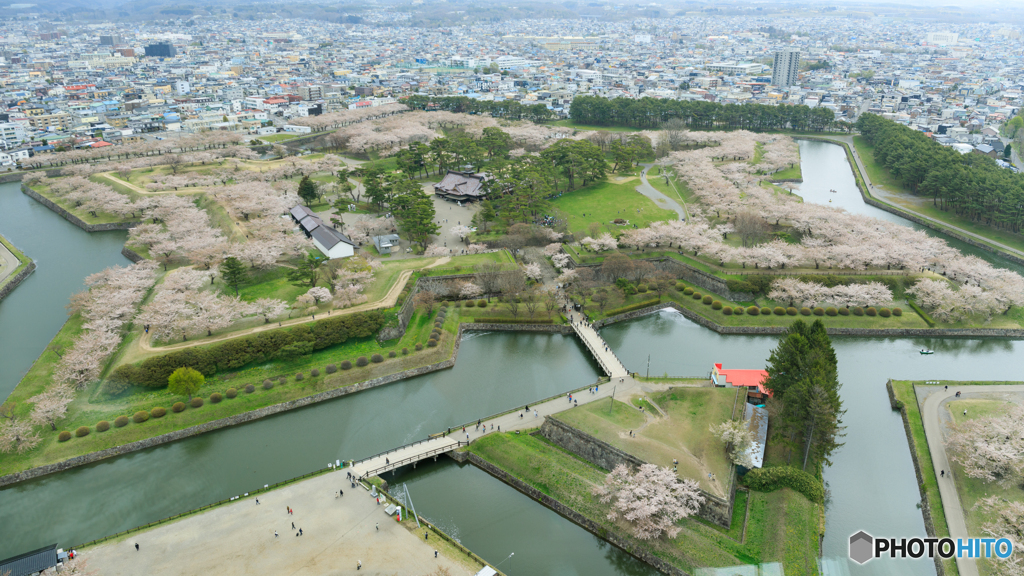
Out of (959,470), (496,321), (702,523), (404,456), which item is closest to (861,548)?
(702,523)

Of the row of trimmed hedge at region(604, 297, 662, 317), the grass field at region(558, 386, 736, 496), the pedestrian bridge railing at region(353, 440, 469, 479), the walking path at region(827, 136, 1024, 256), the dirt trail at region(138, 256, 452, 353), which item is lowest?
the pedestrian bridge railing at region(353, 440, 469, 479)

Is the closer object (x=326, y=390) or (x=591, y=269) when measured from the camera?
(x=326, y=390)

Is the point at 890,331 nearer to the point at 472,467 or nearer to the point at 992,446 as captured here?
the point at 992,446

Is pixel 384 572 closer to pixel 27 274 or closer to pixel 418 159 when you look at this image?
pixel 27 274

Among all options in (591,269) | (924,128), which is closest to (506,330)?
(591,269)

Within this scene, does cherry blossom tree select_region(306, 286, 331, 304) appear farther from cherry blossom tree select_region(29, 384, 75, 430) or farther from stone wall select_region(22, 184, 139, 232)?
stone wall select_region(22, 184, 139, 232)

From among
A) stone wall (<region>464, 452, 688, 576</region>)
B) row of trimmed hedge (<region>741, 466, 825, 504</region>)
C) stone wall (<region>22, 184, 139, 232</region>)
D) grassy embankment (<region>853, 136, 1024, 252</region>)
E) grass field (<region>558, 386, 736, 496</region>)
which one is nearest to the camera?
stone wall (<region>464, 452, 688, 576</region>)

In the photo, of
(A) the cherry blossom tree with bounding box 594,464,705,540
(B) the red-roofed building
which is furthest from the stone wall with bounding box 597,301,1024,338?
(A) the cherry blossom tree with bounding box 594,464,705,540
